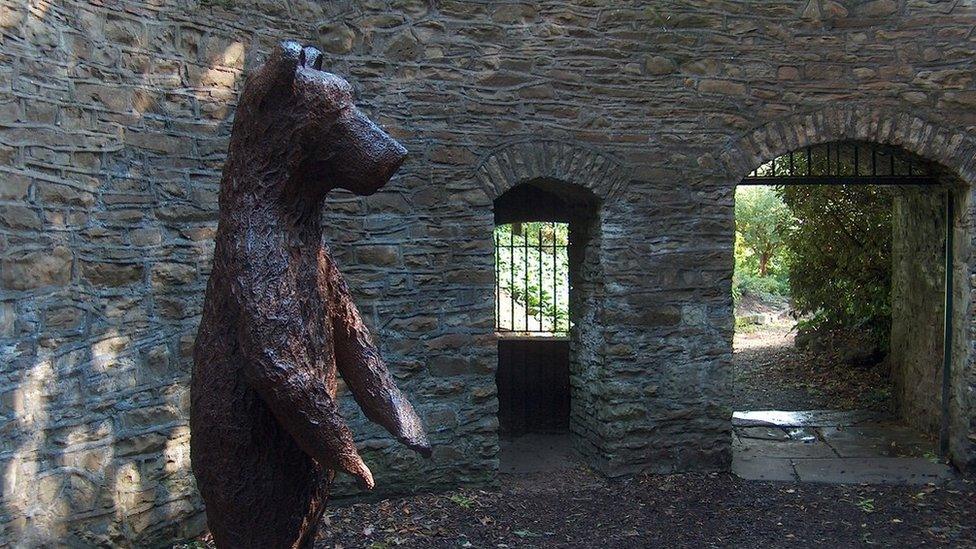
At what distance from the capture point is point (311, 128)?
7.84 ft

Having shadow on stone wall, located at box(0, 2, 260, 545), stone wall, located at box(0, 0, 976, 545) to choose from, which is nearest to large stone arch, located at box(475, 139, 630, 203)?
stone wall, located at box(0, 0, 976, 545)

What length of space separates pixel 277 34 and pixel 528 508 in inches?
138

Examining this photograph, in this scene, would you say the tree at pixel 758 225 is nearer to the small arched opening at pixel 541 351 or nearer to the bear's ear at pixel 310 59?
the small arched opening at pixel 541 351

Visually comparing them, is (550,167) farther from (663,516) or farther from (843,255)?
(843,255)

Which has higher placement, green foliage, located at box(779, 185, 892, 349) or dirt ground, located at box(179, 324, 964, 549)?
green foliage, located at box(779, 185, 892, 349)

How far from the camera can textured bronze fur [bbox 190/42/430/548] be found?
231cm

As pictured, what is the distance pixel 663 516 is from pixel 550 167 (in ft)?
8.16

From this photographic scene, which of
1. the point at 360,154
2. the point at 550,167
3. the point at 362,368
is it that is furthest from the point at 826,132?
the point at 360,154

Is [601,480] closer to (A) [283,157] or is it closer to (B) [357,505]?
(B) [357,505]

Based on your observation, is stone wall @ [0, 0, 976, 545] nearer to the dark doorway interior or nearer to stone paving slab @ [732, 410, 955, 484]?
stone paving slab @ [732, 410, 955, 484]

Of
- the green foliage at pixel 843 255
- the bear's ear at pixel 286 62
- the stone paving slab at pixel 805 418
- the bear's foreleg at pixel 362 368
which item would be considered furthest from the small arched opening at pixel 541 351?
the green foliage at pixel 843 255

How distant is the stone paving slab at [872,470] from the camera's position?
6449mm

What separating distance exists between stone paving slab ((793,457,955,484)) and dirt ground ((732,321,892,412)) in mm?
1854

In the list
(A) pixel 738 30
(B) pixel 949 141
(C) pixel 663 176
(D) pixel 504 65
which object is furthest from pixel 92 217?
(B) pixel 949 141
